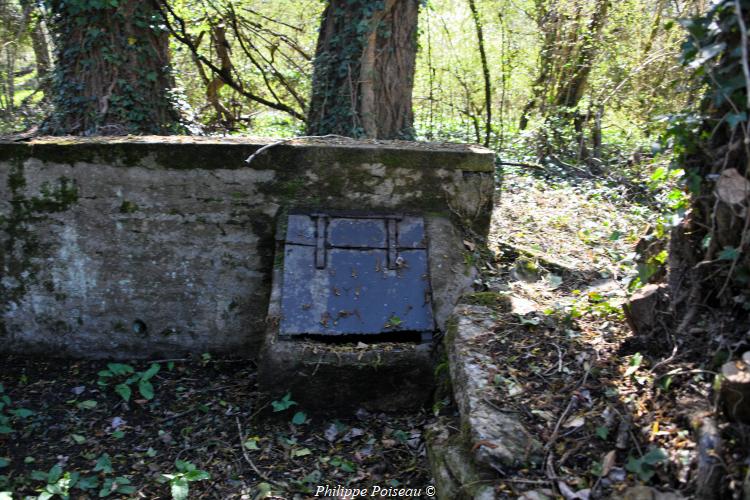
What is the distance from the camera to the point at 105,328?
463 centimetres

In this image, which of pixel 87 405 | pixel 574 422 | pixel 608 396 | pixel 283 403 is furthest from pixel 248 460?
pixel 608 396

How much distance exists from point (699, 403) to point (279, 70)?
27.8ft

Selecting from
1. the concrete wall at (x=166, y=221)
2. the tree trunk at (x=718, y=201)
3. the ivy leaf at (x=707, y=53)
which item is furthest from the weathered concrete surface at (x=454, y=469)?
the concrete wall at (x=166, y=221)

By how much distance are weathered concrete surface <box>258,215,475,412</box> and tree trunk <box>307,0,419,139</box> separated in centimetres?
334

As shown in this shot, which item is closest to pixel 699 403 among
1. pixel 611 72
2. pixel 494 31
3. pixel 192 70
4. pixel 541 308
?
pixel 541 308

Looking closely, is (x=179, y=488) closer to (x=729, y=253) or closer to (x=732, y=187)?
(x=729, y=253)

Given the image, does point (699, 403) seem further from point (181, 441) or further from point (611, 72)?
point (611, 72)

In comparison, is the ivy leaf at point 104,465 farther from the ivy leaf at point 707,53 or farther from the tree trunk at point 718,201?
the ivy leaf at point 707,53

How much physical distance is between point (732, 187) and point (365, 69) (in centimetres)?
471

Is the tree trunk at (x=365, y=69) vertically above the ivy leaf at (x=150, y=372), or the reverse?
the tree trunk at (x=365, y=69)

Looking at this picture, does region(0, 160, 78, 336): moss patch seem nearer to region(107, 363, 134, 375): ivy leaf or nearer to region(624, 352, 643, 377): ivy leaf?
region(107, 363, 134, 375): ivy leaf

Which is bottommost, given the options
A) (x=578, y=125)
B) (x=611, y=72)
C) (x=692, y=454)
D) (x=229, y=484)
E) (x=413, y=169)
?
(x=229, y=484)

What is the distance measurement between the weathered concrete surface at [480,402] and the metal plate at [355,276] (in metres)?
0.57

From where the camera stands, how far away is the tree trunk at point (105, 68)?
6023 mm
